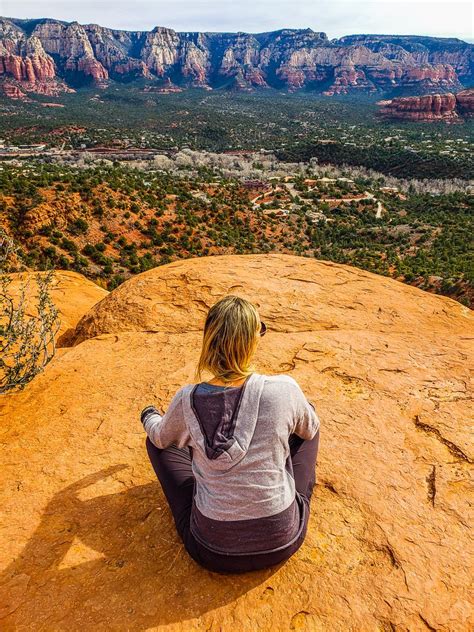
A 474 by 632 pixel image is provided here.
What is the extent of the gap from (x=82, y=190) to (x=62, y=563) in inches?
1334

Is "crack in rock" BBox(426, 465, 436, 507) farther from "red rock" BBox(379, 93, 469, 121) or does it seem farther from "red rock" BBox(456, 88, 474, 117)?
"red rock" BBox(456, 88, 474, 117)

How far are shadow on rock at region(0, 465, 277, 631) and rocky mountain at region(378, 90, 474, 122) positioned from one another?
161 metres

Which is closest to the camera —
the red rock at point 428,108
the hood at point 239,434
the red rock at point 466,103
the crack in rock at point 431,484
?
the hood at point 239,434

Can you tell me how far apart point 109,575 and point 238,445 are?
1403 mm

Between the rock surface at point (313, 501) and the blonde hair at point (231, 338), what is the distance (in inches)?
57.0

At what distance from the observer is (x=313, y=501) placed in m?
3.48

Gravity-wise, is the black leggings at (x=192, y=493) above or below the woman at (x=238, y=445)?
below

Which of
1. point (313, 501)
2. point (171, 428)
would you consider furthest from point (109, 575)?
point (313, 501)

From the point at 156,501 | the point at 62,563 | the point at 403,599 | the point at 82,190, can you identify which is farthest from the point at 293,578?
the point at 82,190

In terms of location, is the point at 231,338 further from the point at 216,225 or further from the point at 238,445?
the point at 216,225

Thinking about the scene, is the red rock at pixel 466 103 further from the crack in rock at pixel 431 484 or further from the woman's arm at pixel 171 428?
the woman's arm at pixel 171 428

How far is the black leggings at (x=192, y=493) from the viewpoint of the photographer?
2.77m

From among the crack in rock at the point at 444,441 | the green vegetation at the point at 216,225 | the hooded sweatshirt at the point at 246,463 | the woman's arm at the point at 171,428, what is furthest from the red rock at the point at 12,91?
the hooded sweatshirt at the point at 246,463

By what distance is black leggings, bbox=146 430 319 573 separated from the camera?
277 centimetres
